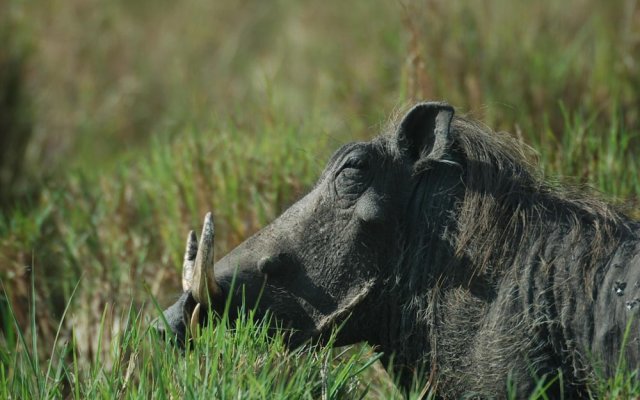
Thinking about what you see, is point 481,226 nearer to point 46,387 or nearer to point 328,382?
point 328,382

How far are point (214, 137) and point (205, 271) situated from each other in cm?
231

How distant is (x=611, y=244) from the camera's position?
3.26 m

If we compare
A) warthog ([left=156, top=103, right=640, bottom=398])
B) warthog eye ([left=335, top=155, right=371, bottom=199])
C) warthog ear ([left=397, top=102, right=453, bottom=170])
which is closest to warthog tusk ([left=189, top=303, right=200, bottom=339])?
warthog ([left=156, top=103, right=640, bottom=398])

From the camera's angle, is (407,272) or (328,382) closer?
(328,382)

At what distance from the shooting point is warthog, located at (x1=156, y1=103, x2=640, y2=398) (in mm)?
3205

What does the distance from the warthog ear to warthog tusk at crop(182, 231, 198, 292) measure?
0.72m

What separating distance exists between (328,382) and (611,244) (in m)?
0.92

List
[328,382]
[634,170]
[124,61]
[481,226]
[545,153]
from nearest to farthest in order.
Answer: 1. [328,382]
2. [481,226]
3. [634,170]
4. [545,153]
5. [124,61]

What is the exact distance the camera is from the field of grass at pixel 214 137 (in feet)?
10.5

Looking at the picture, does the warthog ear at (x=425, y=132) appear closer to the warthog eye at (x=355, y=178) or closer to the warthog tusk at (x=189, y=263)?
the warthog eye at (x=355, y=178)

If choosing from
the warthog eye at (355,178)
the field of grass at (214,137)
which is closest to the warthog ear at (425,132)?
the warthog eye at (355,178)

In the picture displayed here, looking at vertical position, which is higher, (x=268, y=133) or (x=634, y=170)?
(x=268, y=133)

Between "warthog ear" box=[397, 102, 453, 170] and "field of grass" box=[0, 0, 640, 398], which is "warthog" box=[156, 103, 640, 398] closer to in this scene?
"warthog ear" box=[397, 102, 453, 170]

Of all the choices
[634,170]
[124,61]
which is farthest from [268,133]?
[124,61]
